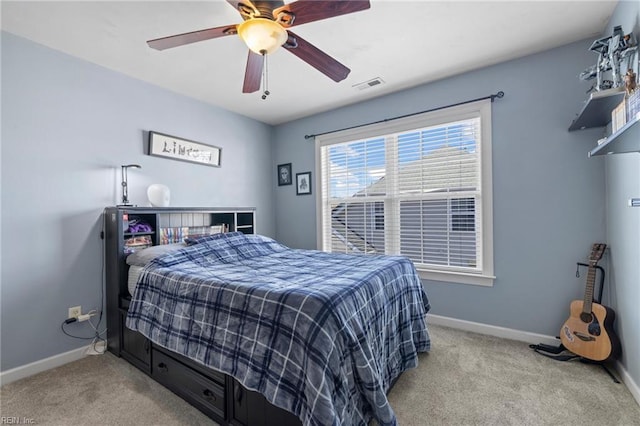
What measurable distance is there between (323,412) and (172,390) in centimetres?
129

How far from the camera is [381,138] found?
3.30 m

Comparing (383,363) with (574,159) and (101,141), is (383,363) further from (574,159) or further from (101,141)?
(101,141)

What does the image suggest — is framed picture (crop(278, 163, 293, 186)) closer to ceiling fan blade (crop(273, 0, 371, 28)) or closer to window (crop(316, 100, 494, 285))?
window (crop(316, 100, 494, 285))

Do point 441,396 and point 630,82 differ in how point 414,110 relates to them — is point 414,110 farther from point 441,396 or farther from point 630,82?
point 441,396

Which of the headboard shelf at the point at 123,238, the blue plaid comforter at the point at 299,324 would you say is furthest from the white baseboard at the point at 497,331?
the headboard shelf at the point at 123,238

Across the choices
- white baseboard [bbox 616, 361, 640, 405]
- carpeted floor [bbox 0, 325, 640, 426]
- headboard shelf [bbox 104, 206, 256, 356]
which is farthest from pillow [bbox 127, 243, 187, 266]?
white baseboard [bbox 616, 361, 640, 405]

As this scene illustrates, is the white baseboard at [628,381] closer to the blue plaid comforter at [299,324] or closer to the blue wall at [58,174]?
the blue plaid comforter at [299,324]

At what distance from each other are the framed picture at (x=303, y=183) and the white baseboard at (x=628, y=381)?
3.22 meters

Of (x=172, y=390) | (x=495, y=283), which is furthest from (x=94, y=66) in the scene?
(x=495, y=283)

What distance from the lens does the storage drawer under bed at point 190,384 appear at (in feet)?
5.01

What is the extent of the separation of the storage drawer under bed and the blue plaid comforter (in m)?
0.17

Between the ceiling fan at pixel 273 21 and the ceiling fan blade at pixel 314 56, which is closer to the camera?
the ceiling fan at pixel 273 21

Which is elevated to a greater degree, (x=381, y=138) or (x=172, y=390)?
(x=381, y=138)

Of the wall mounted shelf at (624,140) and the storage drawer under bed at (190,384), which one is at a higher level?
the wall mounted shelf at (624,140)
